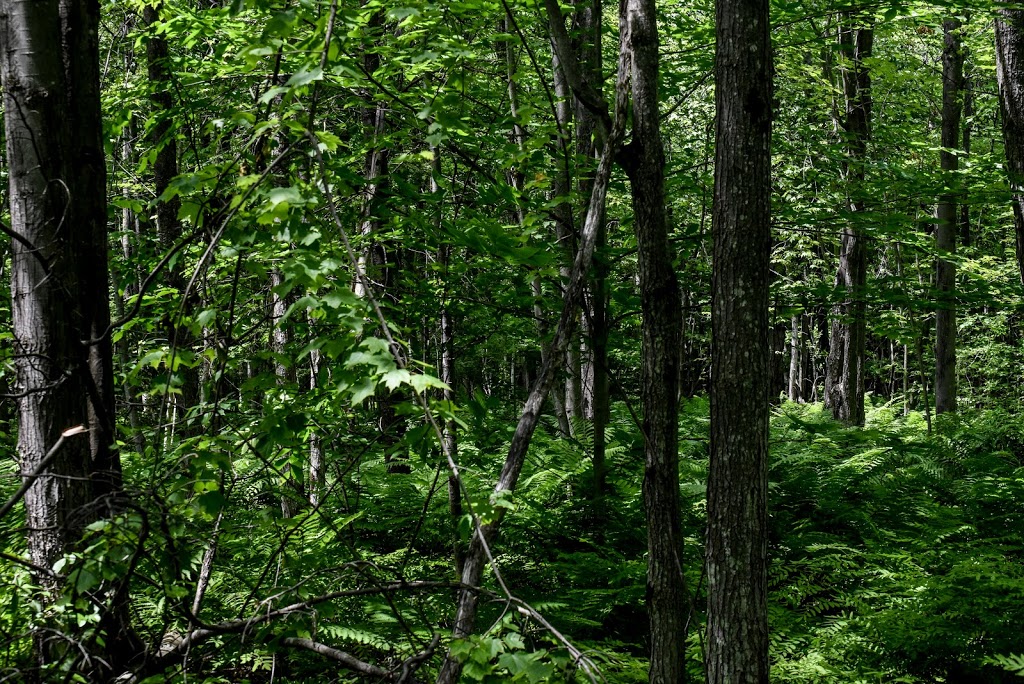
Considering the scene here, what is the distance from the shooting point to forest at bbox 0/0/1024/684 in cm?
227

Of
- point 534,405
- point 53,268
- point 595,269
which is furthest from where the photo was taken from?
point 595,269

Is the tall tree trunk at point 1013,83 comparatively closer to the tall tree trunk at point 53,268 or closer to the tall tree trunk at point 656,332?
the tall tree trunk at point 656,332

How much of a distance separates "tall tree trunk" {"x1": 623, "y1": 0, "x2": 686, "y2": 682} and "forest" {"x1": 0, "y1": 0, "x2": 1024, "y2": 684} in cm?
2

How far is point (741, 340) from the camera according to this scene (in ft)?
9.61

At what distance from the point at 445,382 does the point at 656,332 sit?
141cm

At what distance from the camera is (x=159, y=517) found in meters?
2.23

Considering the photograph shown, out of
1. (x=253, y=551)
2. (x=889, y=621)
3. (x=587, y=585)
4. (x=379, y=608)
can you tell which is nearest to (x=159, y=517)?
(x=379, y=608)

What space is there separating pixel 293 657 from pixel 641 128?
11.4ft

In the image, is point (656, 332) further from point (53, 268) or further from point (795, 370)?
point (795, 370)

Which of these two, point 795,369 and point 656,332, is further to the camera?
point 795,369

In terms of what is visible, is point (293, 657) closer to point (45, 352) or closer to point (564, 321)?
point (45, 352)

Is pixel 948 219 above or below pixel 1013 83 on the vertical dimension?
below

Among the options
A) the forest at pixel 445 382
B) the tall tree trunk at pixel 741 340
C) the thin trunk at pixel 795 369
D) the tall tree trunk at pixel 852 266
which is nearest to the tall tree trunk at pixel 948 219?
the tall tree trunk at pixel 852 266

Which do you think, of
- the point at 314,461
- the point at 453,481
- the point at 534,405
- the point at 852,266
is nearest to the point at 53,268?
the point at 453,481
